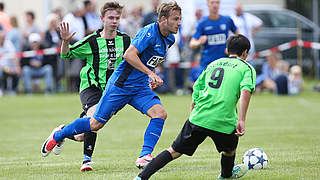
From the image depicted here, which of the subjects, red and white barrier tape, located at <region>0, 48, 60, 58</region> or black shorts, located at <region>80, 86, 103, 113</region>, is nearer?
black shorts, located at <region>80, 86, 103, 113</region>

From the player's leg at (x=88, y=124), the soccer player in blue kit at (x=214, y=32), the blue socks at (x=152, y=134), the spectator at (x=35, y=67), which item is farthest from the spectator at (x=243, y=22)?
the player's leg at (x=88, y=124)

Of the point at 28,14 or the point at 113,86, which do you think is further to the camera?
the point at 28,14

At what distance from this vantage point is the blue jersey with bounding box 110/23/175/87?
7.18 metres

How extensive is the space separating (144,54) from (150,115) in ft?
2.46

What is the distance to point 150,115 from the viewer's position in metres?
7.52

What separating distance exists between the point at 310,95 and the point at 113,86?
1342cm

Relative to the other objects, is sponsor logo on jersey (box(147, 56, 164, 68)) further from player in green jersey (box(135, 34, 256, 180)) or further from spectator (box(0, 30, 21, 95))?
spectator (box(0, 30, 21, 95))

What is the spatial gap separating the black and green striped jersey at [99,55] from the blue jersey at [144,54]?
470mm

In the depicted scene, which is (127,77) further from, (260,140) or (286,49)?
(286,49)

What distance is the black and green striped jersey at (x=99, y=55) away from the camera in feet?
26.1

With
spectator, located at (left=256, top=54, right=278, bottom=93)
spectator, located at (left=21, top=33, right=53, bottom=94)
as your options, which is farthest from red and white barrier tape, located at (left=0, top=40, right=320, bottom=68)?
spectator, located at (left=256, top=54, right=278, bottom=93)

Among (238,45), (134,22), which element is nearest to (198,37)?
(238,45)

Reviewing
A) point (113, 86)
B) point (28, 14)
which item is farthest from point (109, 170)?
point (28, 14)

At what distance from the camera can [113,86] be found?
7.41 metres
